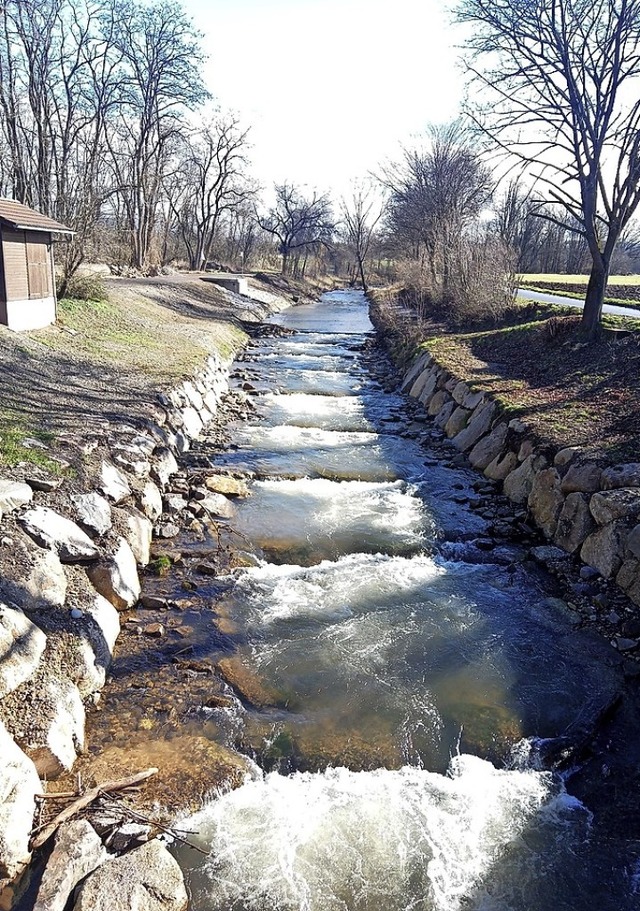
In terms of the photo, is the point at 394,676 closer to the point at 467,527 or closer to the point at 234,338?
the point at 467,527

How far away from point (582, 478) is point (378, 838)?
5726 mm

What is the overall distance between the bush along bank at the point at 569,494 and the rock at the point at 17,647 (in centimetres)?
558

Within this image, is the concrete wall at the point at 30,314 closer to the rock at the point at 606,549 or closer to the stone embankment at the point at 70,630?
the stone embankment at the point at 70,630

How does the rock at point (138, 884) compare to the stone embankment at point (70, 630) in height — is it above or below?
below

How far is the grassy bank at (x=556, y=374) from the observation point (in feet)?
32.0

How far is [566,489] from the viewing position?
28.4 ft

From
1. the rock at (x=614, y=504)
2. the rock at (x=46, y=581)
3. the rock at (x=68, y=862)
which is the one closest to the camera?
the rock at (x=68, y=862)

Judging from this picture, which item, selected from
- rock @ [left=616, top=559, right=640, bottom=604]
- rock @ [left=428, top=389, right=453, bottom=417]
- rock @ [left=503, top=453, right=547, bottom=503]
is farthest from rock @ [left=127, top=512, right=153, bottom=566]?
rock @ [left=428, top=389, right=453, bottom=417]

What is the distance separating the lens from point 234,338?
24.7m

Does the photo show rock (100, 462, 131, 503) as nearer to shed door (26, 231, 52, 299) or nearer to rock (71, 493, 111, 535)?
rock (71, 493, 111, 535)

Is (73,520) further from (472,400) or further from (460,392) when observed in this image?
(460,392)

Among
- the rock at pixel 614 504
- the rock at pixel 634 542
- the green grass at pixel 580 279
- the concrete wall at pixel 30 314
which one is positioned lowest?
the rock at pixel 634 542

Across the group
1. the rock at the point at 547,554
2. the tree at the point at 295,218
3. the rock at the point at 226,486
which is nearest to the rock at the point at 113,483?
the rock at the point at 226,486

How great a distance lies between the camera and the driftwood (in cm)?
391
